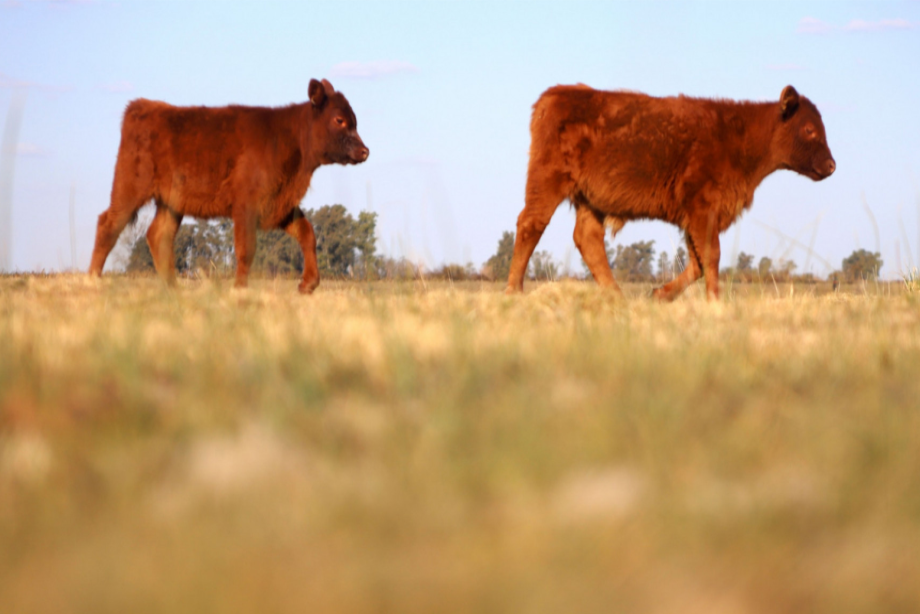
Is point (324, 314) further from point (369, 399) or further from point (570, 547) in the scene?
point (570, 547)

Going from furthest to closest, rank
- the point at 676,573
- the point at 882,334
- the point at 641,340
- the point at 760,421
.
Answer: the point at 882,334 < the point at 641,340 < the point at 760,421 < the point at 676,573

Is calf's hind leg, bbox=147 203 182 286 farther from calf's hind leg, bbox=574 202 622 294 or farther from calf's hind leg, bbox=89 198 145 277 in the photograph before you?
calf's hind leg, bbox=574 202 622 294

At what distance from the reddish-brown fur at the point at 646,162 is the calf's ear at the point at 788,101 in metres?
0.01

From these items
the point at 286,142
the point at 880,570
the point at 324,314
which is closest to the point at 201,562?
the point at 880,570

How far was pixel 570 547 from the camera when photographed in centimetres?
128

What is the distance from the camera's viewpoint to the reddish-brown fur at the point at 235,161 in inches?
314

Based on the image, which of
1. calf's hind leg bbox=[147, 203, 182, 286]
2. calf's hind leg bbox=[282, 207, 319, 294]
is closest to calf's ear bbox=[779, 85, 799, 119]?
calf's hind leg bbox=[282, 207, 319, 294]

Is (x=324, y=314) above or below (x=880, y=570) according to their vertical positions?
above

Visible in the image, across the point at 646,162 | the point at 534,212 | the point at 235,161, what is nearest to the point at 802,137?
the point at 646,162

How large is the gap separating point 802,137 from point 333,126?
4509 mm

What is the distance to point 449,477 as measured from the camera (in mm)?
1577

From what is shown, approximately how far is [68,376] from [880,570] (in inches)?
86.4

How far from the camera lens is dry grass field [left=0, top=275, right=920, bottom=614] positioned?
1.17 metres

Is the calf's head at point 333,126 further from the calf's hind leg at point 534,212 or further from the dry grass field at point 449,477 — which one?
the dry grass field at point 449,477
